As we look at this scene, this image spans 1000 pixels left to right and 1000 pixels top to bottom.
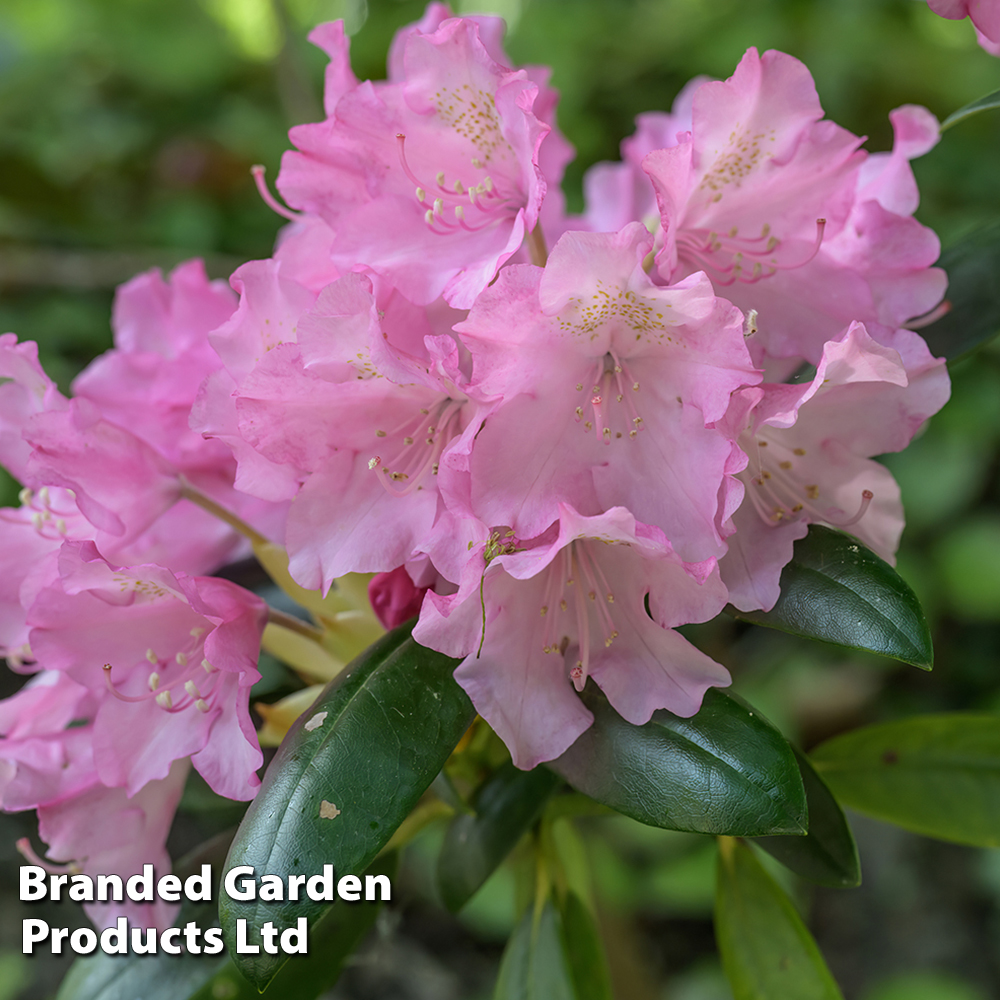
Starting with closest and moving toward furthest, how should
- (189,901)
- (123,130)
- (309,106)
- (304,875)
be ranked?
(304,875) < (189,901) < (309,106) < (123,130)

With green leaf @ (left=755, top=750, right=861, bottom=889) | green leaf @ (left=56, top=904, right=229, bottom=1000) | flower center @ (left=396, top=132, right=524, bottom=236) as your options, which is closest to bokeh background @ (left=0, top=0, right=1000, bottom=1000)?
green leaf @ (left=56, top=904, right=229, bottom=1000)

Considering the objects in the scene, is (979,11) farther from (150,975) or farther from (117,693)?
(150,975)

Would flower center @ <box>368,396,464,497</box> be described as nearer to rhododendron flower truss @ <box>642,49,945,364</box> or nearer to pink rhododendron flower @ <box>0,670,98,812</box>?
rhododendron flower truss @ <box>642,49,945,364</box>

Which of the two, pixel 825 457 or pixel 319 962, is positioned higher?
pixel 825 457

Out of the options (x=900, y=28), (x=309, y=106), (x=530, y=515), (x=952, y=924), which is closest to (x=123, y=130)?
(x=309, y=106)

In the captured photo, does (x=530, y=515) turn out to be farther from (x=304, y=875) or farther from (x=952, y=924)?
(x=952, y=924)

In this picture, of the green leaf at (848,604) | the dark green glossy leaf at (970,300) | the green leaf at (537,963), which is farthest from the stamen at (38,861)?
the dark green glossy leaf at (970,300)

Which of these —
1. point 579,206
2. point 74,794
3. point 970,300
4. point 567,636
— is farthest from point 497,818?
point 579,206
